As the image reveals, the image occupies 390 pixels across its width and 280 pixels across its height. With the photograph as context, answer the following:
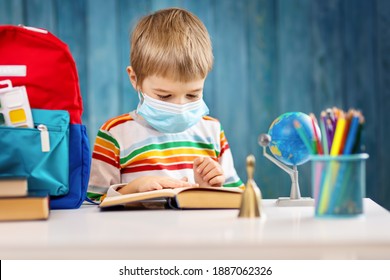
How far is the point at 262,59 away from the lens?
302cm

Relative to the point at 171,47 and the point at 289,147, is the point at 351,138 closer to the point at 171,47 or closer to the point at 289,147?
the point at 289,147

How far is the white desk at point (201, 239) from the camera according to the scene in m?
0.82

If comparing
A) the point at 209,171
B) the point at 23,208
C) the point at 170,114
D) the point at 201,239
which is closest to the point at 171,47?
the point at 170,114

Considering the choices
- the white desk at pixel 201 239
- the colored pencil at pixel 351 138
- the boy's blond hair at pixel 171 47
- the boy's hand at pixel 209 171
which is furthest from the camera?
the boy's blond hair at pixel 171 47

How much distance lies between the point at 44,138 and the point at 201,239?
1.46 feet

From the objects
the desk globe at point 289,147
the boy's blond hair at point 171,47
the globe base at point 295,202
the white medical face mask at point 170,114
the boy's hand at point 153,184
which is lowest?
the globe base at point 295,202

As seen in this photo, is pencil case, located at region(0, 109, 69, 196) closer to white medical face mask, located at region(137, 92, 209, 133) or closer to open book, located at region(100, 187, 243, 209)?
open book, located at region(100, 187, 243, 209)

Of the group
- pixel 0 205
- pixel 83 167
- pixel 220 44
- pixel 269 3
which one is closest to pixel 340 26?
pixel 269 3

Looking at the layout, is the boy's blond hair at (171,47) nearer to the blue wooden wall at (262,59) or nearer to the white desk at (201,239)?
the white desk at (201,239)

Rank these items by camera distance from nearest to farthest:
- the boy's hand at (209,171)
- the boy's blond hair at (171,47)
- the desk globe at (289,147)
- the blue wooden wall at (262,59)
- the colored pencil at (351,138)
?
the colored pencil at (351,138) → the desk globe at (289,147) → the boy's hand at (209,171) → the boy's blond hair at (171,47) → the blue wooden wall at (262,59)

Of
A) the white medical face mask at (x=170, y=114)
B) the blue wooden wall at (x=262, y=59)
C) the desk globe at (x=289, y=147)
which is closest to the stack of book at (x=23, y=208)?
the desk globe at (x=289, y=147)

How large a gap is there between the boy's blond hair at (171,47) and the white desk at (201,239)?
0.55 meters

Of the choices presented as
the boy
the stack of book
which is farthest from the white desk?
the boy

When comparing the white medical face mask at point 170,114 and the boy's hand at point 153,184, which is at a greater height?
the white medical face mask at point 170,114
